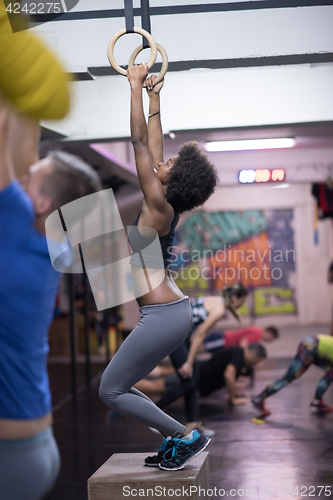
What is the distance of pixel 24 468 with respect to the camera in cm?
109

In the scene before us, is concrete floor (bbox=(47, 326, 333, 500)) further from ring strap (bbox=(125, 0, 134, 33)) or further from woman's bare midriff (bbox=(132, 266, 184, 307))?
ring strap (bbox=(125, 0, 134, 33))

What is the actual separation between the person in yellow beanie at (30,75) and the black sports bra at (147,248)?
1000mm

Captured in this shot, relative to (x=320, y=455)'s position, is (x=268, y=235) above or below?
above

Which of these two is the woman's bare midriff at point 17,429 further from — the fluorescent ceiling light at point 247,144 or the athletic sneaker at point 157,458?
the fluorescent ceiling light at point 247,144

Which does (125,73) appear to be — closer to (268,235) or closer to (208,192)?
(208,192)

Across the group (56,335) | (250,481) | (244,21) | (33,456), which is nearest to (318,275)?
(56,335)

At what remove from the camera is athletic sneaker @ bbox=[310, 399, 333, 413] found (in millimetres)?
4853

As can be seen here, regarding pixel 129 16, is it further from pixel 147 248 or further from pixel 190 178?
pixel 147 248

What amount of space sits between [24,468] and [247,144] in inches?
180

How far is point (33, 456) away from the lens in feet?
3.60

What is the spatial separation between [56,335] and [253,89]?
5.18m

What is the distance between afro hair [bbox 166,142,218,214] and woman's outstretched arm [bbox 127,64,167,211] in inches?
2.0

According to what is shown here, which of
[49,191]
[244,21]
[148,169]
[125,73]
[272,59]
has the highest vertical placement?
[244,21]

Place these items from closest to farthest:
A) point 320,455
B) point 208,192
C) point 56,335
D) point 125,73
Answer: point 125,73, point 208,192, point 320,455, point 56,335
